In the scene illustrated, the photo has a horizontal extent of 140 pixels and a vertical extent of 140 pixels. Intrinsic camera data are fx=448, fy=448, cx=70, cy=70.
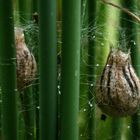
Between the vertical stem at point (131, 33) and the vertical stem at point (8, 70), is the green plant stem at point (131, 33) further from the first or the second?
the vertical stem at point (8, 70)

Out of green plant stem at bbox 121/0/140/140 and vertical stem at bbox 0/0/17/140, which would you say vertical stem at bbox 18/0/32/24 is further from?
vertical stem at bbox 0/0/17/140

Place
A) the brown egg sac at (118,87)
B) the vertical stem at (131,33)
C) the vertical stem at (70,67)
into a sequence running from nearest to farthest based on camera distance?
the vertical stem at (70,67), the brown egg sac at (118,87), the vertical stem at (131,33)

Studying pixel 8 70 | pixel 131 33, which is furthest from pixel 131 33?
pixel 8 70

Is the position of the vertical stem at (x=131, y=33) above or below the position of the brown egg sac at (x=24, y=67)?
above

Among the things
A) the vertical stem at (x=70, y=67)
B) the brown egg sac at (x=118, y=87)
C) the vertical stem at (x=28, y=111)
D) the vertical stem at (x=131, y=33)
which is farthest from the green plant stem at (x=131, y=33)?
the vertical stem at (x=70, y=67)

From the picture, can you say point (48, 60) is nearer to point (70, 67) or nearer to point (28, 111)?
point (70, 67)

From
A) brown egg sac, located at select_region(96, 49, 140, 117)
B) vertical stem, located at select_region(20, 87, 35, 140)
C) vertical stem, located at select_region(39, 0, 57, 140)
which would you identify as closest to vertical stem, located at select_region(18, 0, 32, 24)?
vertical stem, located at select_region(20, 87, 35, 140)
